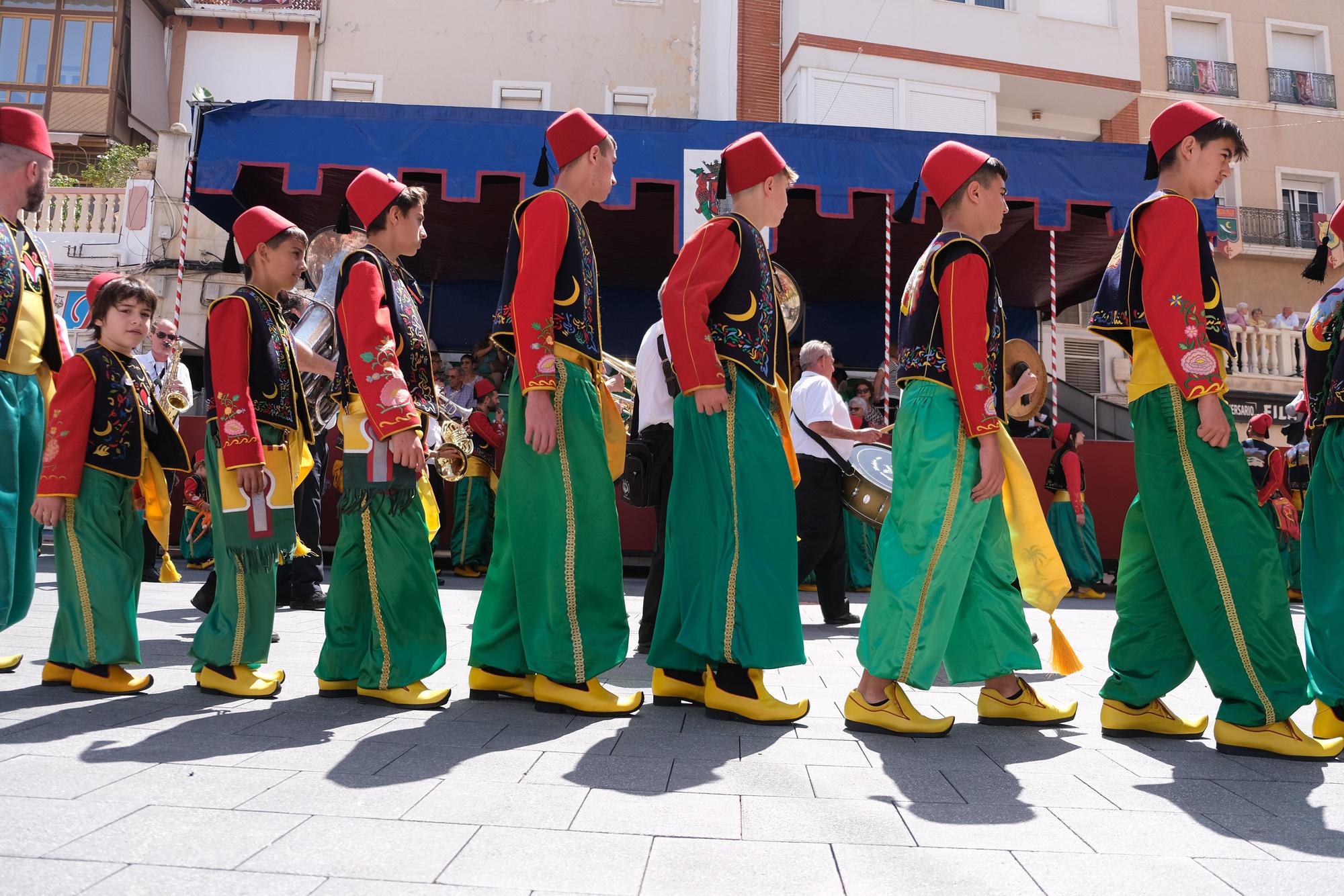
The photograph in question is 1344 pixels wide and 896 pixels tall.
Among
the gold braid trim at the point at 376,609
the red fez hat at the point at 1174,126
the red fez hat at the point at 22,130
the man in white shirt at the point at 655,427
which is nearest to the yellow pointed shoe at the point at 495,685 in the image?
the gold braid trim at the point at 376,609

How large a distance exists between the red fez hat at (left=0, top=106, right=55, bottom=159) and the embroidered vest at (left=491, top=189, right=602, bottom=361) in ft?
5.84

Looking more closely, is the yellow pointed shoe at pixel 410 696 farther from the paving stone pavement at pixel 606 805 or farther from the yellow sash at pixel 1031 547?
the yellow sash at pixel 1031 547

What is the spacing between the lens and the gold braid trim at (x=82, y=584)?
349 centimetres

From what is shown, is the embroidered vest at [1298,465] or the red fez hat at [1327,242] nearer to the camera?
the red fez hat at [1327,242]

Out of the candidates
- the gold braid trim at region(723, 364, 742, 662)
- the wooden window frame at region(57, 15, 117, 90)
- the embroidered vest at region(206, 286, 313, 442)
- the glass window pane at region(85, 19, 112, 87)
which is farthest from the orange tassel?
the glass window pane at region(85, 19, 112, 87)

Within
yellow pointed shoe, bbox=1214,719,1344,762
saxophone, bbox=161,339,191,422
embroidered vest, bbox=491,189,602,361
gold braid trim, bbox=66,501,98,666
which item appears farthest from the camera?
saxophone, bbox=161,339,191,422

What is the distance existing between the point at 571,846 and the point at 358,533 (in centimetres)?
179

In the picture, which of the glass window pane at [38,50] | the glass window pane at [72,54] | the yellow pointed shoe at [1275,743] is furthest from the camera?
the glass window pane at [38,50]

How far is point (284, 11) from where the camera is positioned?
20875mm

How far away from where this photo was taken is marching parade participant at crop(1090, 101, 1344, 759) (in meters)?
3.00

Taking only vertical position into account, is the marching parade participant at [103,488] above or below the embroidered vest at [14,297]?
below

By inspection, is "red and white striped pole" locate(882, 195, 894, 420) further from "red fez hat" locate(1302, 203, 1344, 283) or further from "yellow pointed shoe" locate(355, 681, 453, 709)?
"yellow pointed shoe" locate(355, 681, 453, 709)

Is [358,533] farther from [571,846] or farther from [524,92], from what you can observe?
[524,92]

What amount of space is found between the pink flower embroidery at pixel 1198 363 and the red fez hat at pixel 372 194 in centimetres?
269
